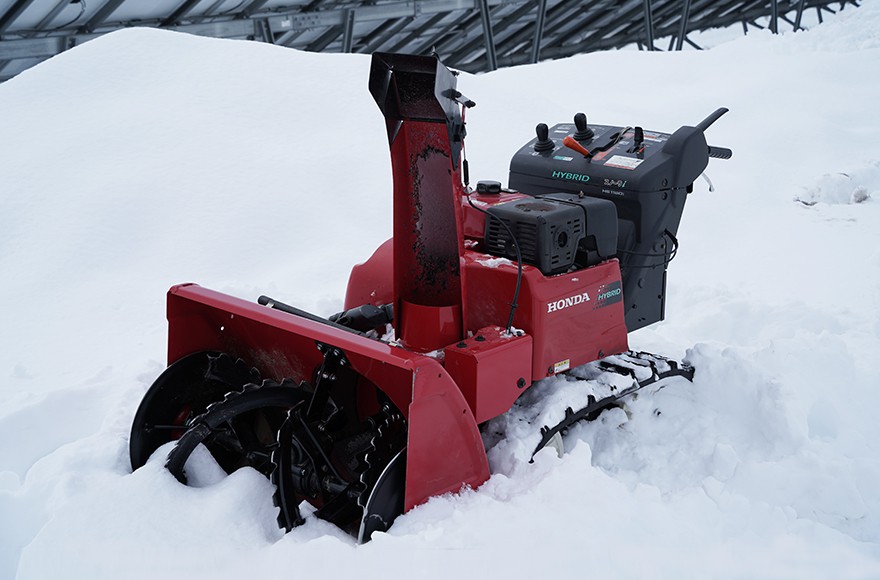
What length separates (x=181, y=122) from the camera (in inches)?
195

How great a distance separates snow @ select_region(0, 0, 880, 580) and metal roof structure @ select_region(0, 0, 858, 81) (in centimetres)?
139

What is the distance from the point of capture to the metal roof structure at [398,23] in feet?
23.5

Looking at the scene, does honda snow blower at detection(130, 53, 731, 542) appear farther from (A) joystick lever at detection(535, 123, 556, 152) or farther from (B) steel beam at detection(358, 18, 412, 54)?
(B) steel beam at detection(358, 18, 412, 54)

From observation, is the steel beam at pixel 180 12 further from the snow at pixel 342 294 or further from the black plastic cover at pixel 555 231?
the black plastic cover at pixel 555 231

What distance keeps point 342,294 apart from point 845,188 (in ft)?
12.3

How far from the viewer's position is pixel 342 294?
3.83 meters

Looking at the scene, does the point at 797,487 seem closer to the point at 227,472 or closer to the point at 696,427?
the point at 696,427

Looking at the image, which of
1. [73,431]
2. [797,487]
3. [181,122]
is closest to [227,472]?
[73,431]

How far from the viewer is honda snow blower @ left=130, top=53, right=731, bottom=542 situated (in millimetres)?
2033

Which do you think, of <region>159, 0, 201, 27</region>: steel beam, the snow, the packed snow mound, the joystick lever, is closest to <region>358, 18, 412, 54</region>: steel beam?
<region>159, 0, 201, 27</region>: steel beam

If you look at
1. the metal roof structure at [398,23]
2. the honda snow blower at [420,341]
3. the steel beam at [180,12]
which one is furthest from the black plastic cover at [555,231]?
the steel beam at [180,12]

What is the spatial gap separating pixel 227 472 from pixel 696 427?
1495mm

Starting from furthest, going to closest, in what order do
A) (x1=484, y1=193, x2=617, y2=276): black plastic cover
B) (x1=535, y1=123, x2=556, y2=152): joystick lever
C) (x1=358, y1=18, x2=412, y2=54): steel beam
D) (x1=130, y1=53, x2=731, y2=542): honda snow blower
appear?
(x1=358, y1=18, x2=412, y2=54): steel beam
(x1=535, y1=123, x2=556, y2=152): joystick lever
(x1=484, y1=193, x2=617, y2=276): black plastic cover
(x1=130, y1=53, x2=731, y2=542): honda snow blower

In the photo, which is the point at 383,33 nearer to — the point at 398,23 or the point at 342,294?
the point at 398,23
